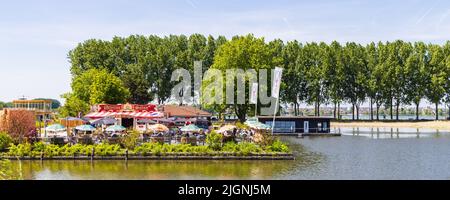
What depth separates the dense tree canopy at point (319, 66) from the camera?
109750 mm

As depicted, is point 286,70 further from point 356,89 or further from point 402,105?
point 402,105

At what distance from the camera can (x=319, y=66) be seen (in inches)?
4446

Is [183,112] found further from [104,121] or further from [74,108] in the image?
[104,121]

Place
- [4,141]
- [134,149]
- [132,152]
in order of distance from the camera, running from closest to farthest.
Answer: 1. [132,152]
2. [134,149]
3. [4,141]

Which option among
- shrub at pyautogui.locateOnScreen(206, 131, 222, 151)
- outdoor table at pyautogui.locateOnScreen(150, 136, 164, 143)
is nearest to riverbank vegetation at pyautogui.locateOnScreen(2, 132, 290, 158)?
shrub at pyautogui.locateOnScreen(206, 131, 222, 151)

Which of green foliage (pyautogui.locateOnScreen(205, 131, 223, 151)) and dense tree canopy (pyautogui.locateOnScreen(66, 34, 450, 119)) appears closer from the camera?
green foliage (pyautogui.locateOnScreen(205, 131, 223, 151))

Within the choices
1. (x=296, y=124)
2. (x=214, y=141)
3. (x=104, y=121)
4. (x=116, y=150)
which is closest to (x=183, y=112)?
(x=296, y=124)

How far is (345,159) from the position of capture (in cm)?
4288

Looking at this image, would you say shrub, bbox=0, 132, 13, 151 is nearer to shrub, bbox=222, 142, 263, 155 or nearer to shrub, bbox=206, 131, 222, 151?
shrub, bbox=206, 131, 222, 151

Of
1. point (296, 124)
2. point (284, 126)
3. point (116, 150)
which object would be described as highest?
point (296, 124)

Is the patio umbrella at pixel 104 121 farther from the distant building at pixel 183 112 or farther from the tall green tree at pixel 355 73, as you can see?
the tall green tree at pixel 355 73

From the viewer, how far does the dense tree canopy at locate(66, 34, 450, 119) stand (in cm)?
10975

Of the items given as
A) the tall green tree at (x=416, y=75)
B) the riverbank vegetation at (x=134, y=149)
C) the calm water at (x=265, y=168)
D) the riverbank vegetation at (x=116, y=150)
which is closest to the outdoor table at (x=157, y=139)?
the riverbank vegetation at (x=134, y=149)
